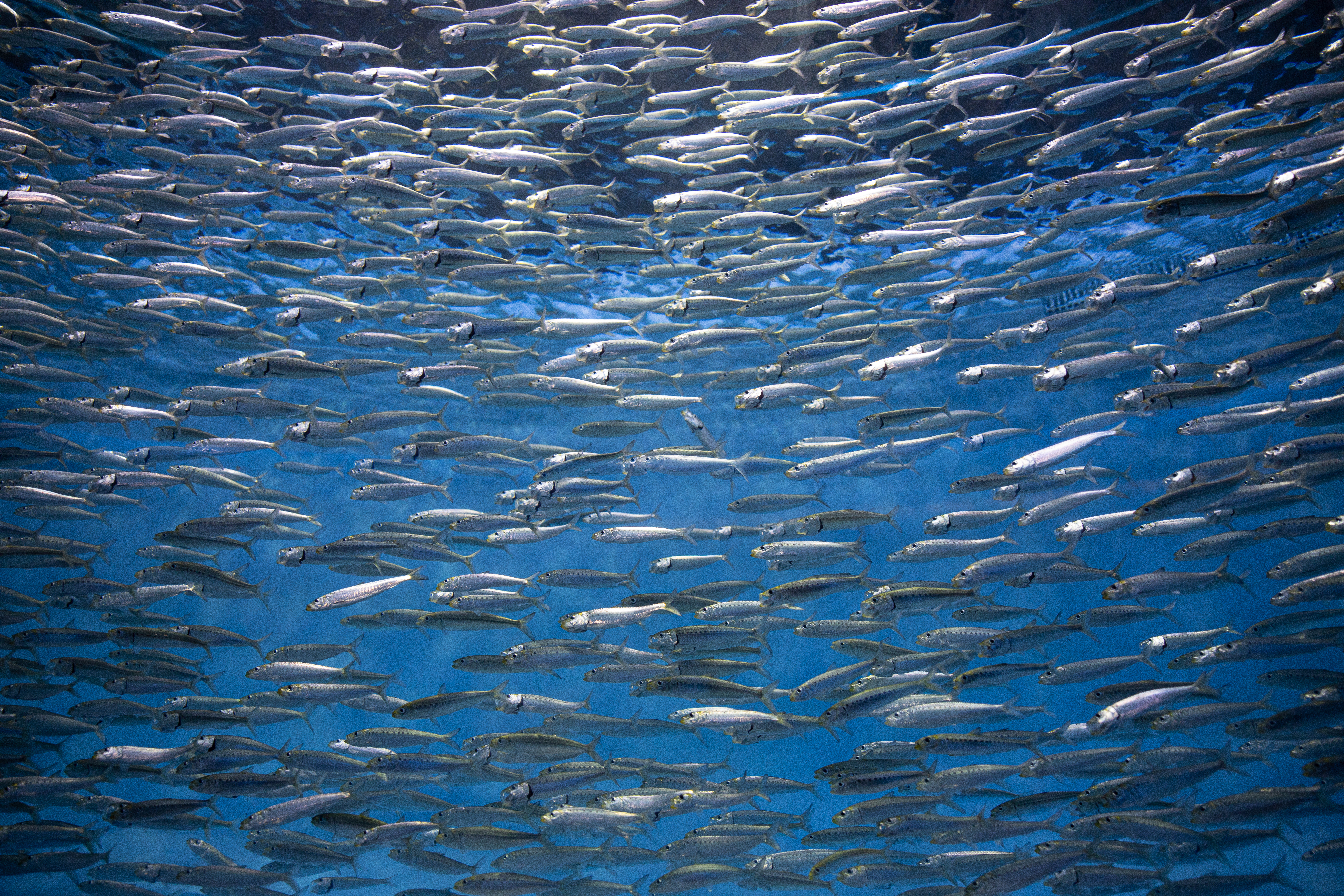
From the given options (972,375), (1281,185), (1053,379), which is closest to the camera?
(1281,185)

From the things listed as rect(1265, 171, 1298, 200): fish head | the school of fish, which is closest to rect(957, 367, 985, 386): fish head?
the school of fish

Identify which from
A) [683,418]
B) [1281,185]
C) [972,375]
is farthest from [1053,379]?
[683,418]

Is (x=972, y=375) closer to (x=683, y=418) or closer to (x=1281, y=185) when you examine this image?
(x=1281, y=185)

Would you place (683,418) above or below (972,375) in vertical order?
above

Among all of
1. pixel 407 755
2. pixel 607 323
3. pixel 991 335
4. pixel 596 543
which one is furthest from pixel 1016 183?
pixel 596 543

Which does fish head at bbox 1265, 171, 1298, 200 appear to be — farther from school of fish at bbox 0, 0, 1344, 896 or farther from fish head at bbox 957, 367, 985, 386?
fish head at bbox 957, 367, 985, 386

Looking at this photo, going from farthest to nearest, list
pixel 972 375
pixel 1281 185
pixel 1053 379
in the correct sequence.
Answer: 1. pixel 972 375
2. pixel 1053 379
3. pixel 1281 185

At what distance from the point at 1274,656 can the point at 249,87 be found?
48.7ft

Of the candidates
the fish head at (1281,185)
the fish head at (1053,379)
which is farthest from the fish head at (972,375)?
the fish head at (1281,185)

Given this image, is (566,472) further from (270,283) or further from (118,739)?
(118,739)

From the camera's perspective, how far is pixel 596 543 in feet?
71.1

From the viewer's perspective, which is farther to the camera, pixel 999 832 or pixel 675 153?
pixel 675 153

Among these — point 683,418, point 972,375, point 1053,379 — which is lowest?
point 1053,379

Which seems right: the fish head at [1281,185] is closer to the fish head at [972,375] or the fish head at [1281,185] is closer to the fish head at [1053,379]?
the fish head at [1053,379]
